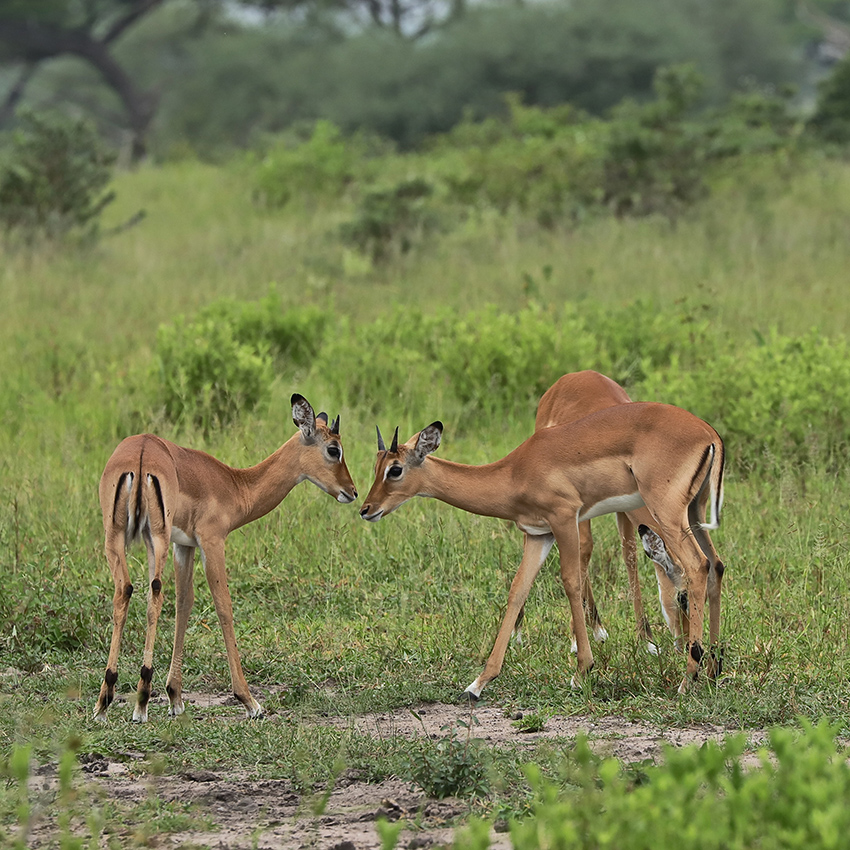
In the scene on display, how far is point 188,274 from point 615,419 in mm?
9281

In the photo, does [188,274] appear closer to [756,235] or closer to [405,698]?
[756,235]

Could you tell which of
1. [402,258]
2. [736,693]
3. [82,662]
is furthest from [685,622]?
[402,258]

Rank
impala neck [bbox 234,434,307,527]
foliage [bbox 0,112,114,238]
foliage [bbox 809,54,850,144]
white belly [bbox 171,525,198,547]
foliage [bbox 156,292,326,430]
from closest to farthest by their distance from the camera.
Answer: white belly [bbox 171,525,198,547], impala neck [bbox 234,434,307,527], foliage [bbox 156,292,326,430], foliage [bbox 0,112,114,238], foliage [bbox 809,54,850,144]

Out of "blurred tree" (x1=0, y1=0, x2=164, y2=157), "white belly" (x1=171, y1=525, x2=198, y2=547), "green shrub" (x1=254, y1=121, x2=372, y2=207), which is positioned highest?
"blurred tree" (x1=0, y1=0, x2=164, y2=157)

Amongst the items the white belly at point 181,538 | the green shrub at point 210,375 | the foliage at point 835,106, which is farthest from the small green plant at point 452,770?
the foliage at point 835,106

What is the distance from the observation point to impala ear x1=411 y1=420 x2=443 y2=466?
16.7ft

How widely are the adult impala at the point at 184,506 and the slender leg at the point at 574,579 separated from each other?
84 centimetres

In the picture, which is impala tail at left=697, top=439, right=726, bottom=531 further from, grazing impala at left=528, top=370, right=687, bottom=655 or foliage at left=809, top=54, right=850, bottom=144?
foliage at left=809, top=54, right=850, bottom=144

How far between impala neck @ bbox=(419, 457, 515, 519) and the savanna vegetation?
74 cm

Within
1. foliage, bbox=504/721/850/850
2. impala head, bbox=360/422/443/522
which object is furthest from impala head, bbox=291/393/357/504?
foliage, bbox=504/721/850/850

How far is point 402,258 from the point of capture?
13.9m

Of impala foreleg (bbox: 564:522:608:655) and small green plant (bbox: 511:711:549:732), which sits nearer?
small green plant (bbox: 511:711:549:732)

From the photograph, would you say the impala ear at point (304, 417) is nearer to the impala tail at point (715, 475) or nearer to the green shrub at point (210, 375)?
the impala tail at point (715, 475)

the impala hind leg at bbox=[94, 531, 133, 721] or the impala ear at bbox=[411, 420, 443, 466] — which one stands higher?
the impala ear at bbox=[411, 420, 443, 466]
